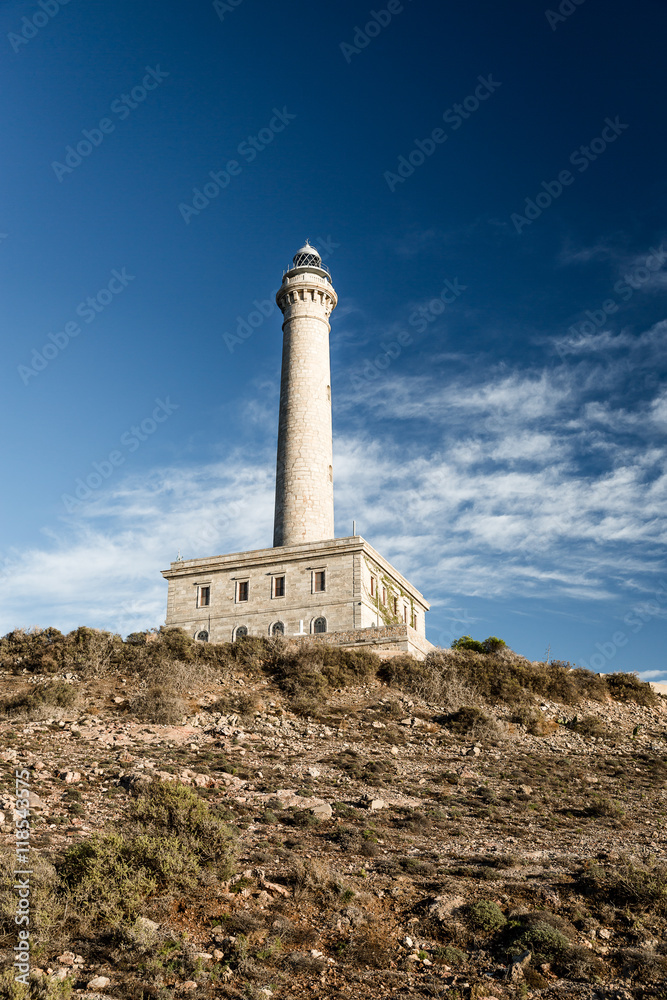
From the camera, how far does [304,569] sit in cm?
3400

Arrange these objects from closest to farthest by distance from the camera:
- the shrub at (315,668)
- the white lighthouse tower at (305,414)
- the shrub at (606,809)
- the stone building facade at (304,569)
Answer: the shrub at (606,809) < the shrub at (315,668) < the stone building facade at (304,569) < the white lighthouse tower at (305,414)

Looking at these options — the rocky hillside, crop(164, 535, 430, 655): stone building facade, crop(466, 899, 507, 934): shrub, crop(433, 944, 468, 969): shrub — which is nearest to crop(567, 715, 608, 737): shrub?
the rocky hillside

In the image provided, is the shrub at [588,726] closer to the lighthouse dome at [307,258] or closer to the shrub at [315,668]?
the shrub at [315,668]

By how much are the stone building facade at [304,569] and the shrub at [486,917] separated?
1914 centimetres

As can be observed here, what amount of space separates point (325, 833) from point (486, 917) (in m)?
4.37

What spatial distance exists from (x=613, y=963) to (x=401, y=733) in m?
13.1

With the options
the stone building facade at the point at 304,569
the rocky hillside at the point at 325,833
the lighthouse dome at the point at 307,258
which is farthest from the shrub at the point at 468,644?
the lighthouse dome at the point at 307,258

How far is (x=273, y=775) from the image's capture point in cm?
1717

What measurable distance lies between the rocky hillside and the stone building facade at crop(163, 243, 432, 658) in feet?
19.2

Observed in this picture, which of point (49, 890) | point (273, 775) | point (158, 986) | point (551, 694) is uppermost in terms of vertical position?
point (551, 694)

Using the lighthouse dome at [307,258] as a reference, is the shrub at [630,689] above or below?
below

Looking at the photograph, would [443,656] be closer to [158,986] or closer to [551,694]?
[551,694]

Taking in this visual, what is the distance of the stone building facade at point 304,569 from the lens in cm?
3266

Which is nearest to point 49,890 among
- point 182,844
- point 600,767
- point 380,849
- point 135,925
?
point 135,925
